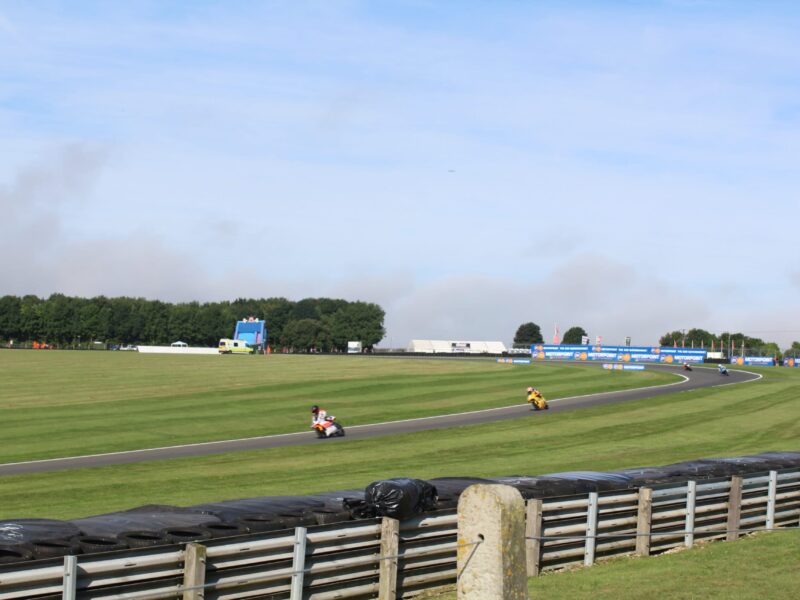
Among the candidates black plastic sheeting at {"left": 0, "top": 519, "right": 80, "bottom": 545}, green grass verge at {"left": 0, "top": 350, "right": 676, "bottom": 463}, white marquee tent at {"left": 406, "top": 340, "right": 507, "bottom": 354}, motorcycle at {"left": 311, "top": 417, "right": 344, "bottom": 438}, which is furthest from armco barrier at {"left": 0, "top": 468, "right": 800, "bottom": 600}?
white marquee tent at {"left": 406, "top": 340, "right": 507, "bottom": 354}

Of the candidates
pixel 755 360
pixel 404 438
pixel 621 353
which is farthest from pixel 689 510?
pixel 621 353

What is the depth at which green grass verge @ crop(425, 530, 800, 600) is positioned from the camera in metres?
11.1

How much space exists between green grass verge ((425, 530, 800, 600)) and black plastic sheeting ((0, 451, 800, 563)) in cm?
111

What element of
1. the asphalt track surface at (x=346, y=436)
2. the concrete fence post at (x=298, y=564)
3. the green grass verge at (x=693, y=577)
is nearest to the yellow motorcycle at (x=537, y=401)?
the asphalt track surface at (x=346, y=436)

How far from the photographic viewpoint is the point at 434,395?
5600cm

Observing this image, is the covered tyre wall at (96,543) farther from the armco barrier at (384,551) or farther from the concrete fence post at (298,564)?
the concrete fence post at (298,564)

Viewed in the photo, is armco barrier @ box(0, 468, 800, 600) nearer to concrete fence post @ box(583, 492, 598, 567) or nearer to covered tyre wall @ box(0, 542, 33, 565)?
concrete fence post @ box(583, 492, 598, 567)

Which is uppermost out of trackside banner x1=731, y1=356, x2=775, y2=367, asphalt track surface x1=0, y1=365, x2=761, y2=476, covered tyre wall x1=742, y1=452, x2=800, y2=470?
trackside banner x1=731, y1=356, x2=775, y2=367

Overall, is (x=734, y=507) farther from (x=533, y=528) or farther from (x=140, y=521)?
(x=140, y=521)

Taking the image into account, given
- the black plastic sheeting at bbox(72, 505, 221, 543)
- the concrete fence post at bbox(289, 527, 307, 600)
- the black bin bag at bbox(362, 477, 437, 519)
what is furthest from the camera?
the black bin bag at bbox(362, 477, 437, 519)

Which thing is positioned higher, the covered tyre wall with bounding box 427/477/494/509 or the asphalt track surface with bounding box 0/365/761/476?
the covered tyre wall with bounding box 427/477/494/509

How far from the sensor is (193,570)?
9023mm

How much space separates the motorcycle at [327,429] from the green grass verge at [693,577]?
25.6 m

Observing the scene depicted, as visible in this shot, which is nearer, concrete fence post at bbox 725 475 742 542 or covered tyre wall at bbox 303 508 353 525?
covered tyre wall at bbox 303 508 353 525
